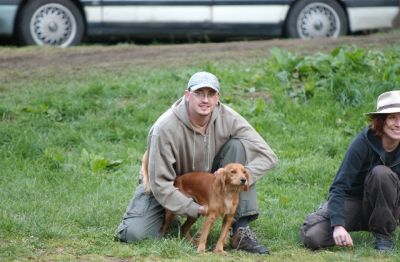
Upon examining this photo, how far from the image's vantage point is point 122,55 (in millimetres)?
12438

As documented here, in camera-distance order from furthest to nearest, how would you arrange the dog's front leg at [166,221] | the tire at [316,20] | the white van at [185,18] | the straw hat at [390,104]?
the tire at [316,20] < the white van at [185,18] < the dog's front leg at [166,221] < the straw hat at [390,104]

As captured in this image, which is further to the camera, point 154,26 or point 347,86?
point 154,26

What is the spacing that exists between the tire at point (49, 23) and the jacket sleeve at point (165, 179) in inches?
253

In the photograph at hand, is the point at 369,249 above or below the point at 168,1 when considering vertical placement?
below

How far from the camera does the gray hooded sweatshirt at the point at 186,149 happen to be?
6.60 m

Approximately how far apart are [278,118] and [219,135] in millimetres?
3425

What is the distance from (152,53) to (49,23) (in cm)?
146

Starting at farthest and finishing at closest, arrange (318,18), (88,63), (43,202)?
(318,18) < (88,63) < (43,202)

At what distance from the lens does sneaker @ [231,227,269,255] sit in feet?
21.8

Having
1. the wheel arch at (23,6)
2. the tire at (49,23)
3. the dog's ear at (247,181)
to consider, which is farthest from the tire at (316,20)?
the dog's ear at (247,181)

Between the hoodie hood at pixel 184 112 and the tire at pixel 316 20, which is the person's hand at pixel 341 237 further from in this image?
the tire at pixel 316 20

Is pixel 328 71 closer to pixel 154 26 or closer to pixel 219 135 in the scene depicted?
pixel 154 26

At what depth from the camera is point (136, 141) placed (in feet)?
31.9

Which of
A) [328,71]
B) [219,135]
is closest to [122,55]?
[328,71]
